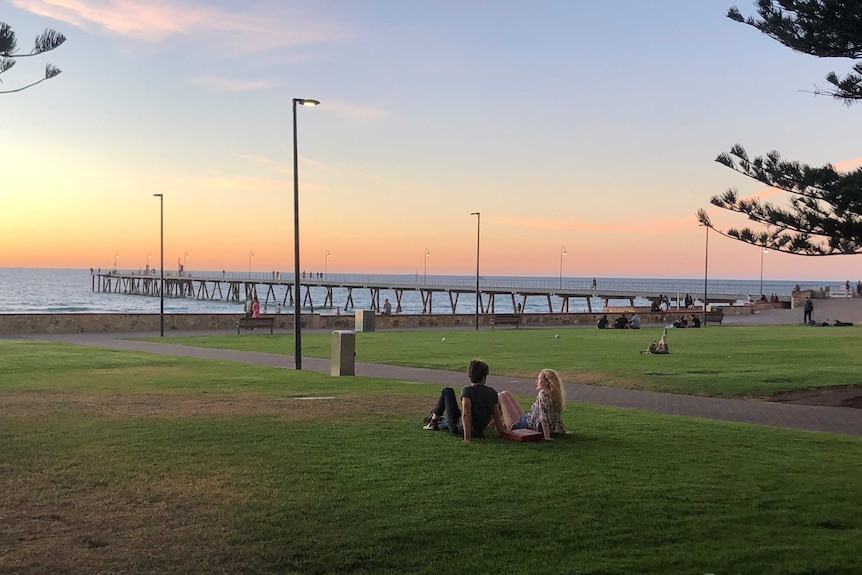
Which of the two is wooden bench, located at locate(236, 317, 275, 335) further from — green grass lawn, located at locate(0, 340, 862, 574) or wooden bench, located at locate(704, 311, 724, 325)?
wooden bench, located at locate(704, 311, 724, 325)

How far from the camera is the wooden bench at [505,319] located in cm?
3901

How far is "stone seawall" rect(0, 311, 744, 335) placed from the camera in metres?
29.7

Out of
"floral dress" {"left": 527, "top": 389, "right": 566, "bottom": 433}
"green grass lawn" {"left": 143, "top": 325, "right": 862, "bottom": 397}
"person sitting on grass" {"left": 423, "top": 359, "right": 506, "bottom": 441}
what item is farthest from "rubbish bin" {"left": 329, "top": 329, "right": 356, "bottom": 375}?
"floral dress" {"left": 527, "top": 389, "right": 566, "bottom": 433}

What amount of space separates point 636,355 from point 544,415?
13.3 meters

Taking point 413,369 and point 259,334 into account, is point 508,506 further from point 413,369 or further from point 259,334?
point 259,334

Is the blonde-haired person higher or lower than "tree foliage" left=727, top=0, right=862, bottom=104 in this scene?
lower

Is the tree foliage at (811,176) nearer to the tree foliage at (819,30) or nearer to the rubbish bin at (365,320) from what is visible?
the tree foliage at (819,30)

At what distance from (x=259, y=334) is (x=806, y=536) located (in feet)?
87.8

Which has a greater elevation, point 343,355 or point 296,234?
point 296,234

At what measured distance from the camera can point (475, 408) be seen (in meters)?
8.81

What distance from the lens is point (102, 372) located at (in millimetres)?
16594

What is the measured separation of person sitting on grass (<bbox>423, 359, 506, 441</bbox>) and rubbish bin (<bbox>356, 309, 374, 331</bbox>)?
24194 mm

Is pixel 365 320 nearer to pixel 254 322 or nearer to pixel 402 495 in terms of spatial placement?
pixel 254 322

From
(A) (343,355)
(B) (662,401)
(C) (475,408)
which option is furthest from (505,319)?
(C) (475,408)
